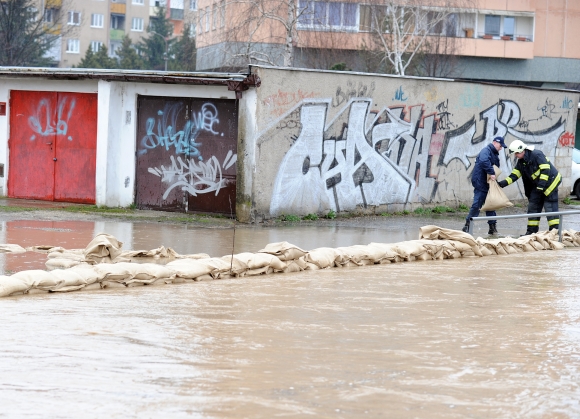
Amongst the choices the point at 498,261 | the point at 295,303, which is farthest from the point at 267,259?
the point at 498,261

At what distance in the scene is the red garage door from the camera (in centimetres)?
1848

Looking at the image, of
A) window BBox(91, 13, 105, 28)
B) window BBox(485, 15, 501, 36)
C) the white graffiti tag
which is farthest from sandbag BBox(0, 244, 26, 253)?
window BBox(91, 13, 105, 28)

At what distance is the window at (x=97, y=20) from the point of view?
90750 mm

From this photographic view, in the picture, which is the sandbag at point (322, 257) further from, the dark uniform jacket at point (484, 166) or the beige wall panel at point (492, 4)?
the beige wall panel at point (492, 4)

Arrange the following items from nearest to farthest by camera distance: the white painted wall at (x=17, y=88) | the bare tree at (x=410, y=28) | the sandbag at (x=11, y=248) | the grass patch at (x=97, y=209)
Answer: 1. the sandbag at (x=11, y=248)
2. the grass patch at (x=97, y=209)
3. the white painted wall at (x=17, y=88)
4. the bare tree at (x=410, y=28)

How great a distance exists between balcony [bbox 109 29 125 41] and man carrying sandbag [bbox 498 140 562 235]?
82014 millimetres

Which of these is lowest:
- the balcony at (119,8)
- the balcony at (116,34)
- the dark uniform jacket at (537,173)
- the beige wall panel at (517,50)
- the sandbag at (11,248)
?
the sandbag at (11,248)

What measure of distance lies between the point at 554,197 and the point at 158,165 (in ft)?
22.5

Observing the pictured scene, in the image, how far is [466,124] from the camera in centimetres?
2009

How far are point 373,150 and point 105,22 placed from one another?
77077 millimetres

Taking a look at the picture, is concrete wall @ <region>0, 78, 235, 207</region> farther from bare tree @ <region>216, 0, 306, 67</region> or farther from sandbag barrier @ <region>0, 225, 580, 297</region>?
bare tree @ <region>216, 0, 306, 67</region>

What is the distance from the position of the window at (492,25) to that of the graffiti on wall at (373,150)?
99.3 feet

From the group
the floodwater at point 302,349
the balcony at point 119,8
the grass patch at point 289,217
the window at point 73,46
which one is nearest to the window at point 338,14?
the grass patch at point 289,217

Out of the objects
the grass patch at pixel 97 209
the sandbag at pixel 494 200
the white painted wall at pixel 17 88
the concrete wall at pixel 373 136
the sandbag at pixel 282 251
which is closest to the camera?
the sandbag at pixel 282 251
